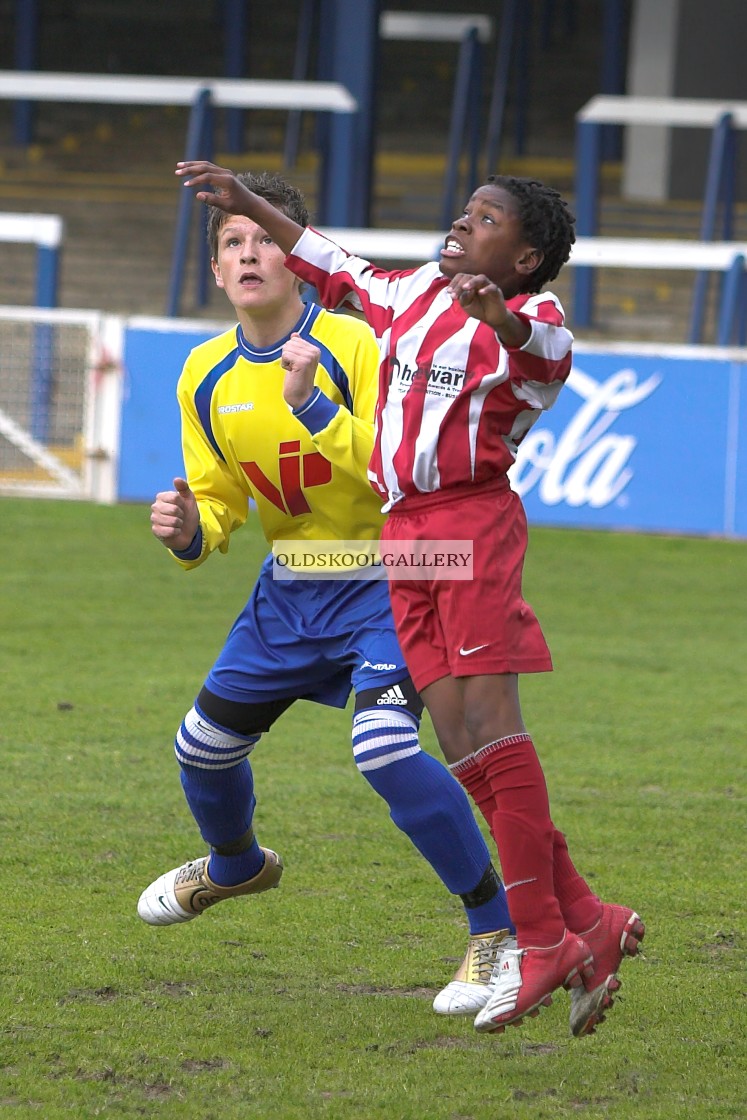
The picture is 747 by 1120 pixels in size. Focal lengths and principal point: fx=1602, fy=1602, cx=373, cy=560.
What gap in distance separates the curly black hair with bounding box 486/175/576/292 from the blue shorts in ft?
2.90

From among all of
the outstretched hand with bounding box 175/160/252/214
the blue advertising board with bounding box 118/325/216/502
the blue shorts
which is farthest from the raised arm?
the blue advertising board with bounding box 118/325/216/502

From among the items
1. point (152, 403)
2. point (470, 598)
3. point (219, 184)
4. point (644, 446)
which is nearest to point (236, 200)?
point (219, 184)

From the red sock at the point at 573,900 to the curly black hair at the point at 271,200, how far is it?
1.65m

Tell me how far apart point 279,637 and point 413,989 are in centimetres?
86

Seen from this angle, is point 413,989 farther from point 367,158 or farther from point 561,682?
point 367,158

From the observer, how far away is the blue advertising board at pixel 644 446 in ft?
35.4

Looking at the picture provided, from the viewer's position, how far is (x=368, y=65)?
16.6 m

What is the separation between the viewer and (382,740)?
3.48 m

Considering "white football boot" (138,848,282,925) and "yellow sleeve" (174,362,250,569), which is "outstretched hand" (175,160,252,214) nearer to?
"yellow sleeve" (174,362,250,569)

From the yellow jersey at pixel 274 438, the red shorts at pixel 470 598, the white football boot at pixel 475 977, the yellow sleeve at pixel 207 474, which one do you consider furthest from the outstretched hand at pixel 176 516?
the white football boot at pixel 475 977

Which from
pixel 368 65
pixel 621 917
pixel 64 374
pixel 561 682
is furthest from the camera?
pixel 368 65

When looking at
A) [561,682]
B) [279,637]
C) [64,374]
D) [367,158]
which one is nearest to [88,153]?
[367,158]

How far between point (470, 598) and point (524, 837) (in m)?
0.48

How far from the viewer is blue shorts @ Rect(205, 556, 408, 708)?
3.72 meters
